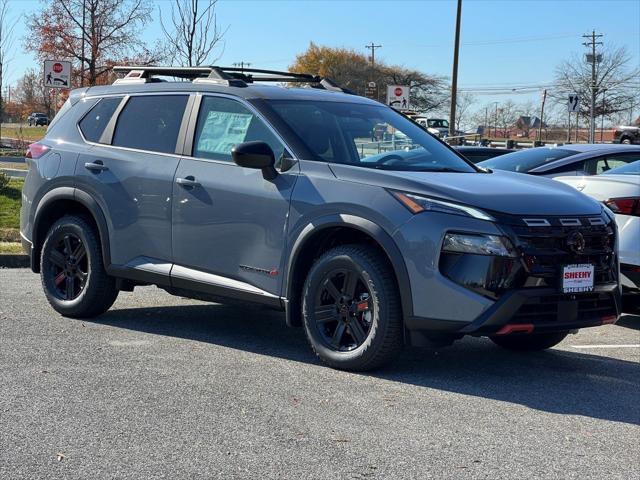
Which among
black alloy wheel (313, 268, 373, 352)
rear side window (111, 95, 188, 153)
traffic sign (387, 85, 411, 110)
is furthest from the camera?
traffic sign (387, 85, 411, 110)


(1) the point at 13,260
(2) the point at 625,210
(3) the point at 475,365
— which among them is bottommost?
(3) the point at 475,365

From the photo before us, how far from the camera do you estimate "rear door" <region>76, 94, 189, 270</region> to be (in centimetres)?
668

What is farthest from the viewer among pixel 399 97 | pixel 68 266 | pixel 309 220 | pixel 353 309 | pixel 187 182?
pixel 399 97

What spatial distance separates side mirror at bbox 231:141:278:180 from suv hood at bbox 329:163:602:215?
42 cm

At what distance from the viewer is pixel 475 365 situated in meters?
6.25

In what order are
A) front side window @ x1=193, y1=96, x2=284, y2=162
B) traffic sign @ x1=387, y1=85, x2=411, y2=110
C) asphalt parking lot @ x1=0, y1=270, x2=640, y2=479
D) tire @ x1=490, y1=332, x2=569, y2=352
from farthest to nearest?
traffic sign @ x1=387, y1=85, x2=411, y2=110, tire @ x1=490, y1=332, x2=569, y2=352, front side window @ x1=193, y1=96, x2=284, y2=162, asphalt parking lot @ x1=0, y1=270, x2=640, y2=479

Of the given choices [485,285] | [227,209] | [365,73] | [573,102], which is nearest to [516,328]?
[485,285]

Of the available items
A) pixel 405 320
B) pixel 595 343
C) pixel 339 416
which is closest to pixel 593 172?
pixel 595 343

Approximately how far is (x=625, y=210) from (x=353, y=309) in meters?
3.04

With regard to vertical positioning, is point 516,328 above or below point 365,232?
below

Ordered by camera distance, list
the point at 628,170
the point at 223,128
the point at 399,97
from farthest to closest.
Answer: the point at 399,97 < the point at 628,170 < the point at 223,128

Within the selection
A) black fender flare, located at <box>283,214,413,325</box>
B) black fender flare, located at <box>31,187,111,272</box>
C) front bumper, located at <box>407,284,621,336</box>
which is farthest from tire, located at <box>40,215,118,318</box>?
front bumper, located at <box>407,284,621,336</box>

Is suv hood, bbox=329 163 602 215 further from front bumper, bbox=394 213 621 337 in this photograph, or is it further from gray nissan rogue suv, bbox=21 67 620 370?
front bumper, bbox=394 213 621 337

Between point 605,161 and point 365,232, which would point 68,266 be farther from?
point 605,161
